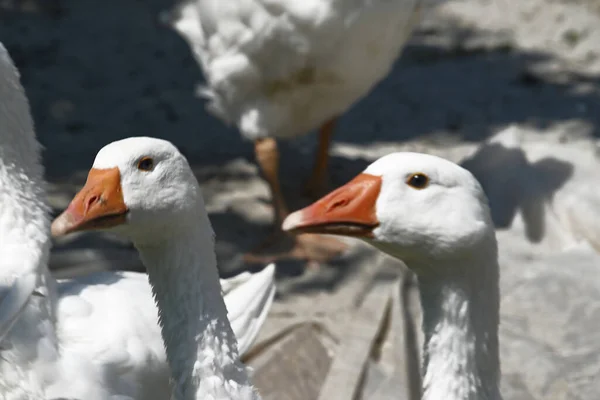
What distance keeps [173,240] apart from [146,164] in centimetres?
23

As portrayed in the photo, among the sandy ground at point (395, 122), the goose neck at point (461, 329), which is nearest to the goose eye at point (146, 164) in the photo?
the goose neck at point (461, 329)

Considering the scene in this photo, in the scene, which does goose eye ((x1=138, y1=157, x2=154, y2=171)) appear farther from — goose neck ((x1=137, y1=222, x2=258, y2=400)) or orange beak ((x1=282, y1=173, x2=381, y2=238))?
orange beak ((x1=282, y1=173, x2=381, y2=238))

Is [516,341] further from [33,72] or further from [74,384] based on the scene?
[33,72]

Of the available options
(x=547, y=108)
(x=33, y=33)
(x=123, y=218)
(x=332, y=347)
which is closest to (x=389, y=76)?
(x=547, y=108)

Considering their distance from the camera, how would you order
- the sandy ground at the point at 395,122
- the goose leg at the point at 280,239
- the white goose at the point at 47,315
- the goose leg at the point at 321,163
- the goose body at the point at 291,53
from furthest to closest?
the goose leg at the point at 321,163
the goose leg at the point at 280,239
the goose body at the point at 291,53
the sandy ground at the point at 395,122
the white goose at the point at 47,315

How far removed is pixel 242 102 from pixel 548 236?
172 centimetres

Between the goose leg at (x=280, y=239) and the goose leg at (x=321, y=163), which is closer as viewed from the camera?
the goose leg at (x=280, y=239)

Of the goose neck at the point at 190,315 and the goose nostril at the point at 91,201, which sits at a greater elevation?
the goose nostril at the point at 91,201

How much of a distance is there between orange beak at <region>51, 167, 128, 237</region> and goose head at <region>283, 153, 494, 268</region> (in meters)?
0.42

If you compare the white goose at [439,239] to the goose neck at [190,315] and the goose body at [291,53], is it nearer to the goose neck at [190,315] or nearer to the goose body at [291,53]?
the goose neck at [190,315]

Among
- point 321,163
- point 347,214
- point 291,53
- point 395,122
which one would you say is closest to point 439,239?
point 347,214

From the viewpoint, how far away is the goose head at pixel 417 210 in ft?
7.66

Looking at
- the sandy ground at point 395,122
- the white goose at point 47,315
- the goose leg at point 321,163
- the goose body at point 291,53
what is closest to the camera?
the white goose at point 47,315

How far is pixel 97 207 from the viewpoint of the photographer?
7.72ft
